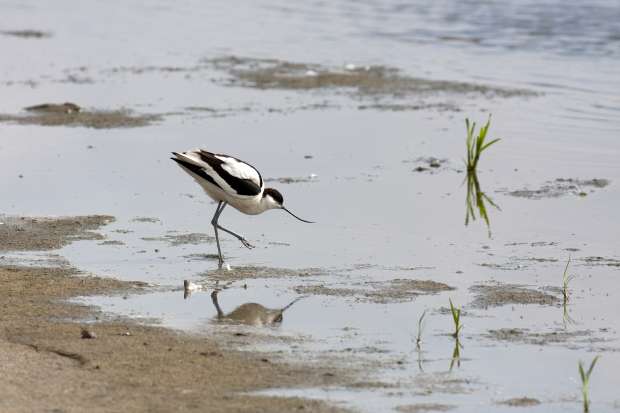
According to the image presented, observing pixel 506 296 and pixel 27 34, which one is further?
pixel 27 34

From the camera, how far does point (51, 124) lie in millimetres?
15719

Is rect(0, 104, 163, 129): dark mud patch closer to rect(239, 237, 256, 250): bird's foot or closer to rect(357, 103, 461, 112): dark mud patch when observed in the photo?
rect(357, 103, 461, 112): dark mud patch

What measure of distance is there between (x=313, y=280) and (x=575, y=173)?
4538 millimetres

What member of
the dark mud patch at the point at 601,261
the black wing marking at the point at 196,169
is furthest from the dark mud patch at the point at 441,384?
the black wing marking at the point at 196,169

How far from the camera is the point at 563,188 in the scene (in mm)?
12734

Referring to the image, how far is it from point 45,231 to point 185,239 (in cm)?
111

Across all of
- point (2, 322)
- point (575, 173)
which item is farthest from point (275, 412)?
point (575, 173)

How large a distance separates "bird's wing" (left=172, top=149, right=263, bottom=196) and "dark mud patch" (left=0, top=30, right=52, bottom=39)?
13.6 m

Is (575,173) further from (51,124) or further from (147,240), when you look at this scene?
(51,124)

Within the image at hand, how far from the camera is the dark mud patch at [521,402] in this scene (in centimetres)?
716

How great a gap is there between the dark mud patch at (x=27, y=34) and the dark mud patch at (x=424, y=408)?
57.9 ft

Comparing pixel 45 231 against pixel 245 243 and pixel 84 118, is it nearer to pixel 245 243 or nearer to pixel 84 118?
pixel 245 243

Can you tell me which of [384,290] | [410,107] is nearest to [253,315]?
[384,290]

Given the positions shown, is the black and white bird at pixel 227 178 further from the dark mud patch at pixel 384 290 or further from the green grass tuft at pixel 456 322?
the green grass tuft at pixel 456 322
